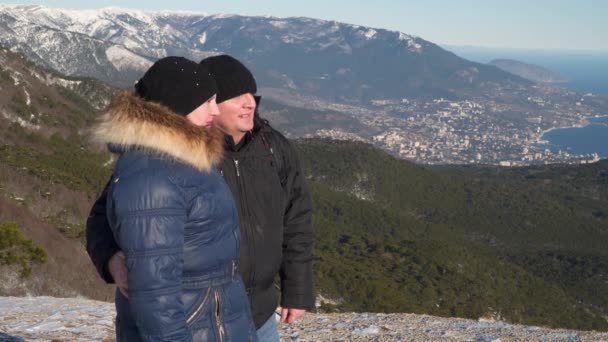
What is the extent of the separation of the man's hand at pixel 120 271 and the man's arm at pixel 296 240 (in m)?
1.43

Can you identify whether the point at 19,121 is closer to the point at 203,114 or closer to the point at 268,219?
the point at 268,219

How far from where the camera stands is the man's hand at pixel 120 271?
3.14 meters

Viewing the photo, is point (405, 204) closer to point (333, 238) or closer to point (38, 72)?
point (333, 238)

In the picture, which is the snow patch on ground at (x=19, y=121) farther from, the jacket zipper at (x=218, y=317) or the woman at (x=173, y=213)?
the jacket zipper at (x=218, y=317)

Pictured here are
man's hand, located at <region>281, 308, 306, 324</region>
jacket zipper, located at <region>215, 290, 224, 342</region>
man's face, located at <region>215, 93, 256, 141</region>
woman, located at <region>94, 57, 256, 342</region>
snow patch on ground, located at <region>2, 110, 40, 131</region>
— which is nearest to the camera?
woman, located at <region>94, 57, 256, 342</region>

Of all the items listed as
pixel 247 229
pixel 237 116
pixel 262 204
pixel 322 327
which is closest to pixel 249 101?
pixel 237 116

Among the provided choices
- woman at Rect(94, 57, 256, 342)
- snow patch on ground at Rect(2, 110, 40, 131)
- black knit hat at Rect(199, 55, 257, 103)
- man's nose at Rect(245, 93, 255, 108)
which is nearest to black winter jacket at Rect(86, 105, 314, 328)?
man's nose at Rect(245, 93, 255, 108)

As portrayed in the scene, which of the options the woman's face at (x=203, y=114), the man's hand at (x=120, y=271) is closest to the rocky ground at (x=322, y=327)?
the man's hand at (x=120, y=271)

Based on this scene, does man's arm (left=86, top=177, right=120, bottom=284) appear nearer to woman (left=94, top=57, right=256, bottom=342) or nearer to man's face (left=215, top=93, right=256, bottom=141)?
woman (left=94, top=57, right=256, bottom=342)

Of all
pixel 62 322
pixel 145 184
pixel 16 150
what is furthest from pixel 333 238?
pixel 145 184

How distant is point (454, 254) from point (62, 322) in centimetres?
4333

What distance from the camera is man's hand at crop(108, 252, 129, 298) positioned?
314cm

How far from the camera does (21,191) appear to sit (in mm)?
30734

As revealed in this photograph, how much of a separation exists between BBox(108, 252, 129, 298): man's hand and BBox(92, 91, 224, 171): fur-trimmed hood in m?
0.60
